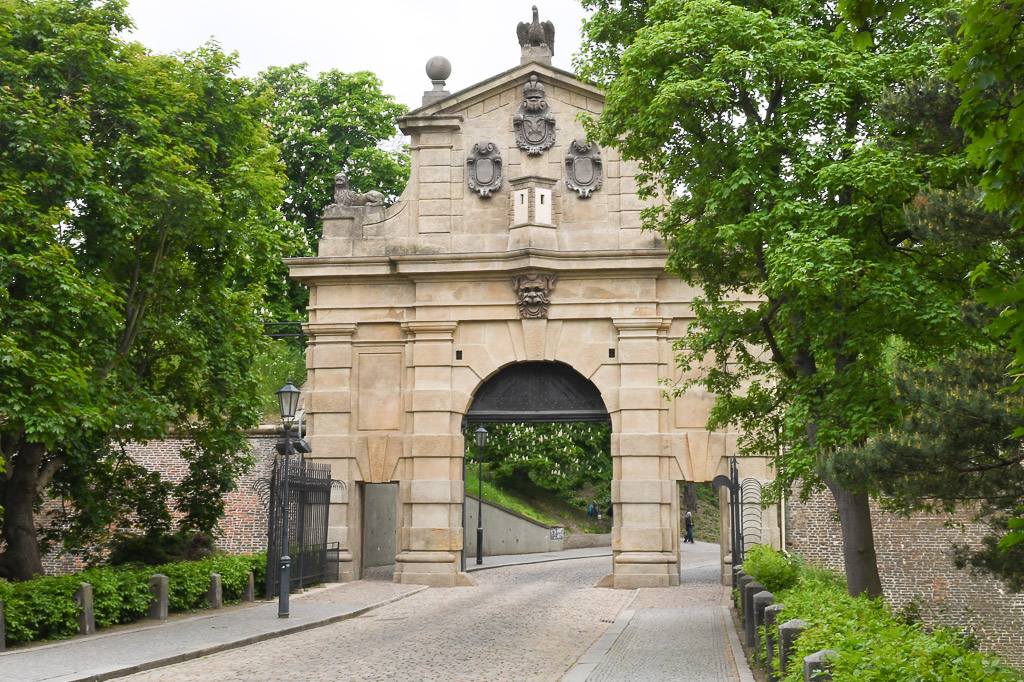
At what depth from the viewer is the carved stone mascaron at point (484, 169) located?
2502cm

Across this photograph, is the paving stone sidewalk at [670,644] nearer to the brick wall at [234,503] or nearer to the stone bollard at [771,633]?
the stone bollard at [771,633]

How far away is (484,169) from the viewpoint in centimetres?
2509

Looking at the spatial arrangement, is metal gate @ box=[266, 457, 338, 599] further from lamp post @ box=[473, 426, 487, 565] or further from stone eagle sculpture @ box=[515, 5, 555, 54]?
stone eagle sculpture @ box=[515, 5, 555, 54]

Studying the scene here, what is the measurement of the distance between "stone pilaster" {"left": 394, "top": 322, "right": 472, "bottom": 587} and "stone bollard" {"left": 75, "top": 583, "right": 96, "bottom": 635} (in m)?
10.3

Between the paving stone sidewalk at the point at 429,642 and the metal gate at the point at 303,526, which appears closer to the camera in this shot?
the paving stone sidewalk at the point at 429,642

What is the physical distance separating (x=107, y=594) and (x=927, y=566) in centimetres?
1645

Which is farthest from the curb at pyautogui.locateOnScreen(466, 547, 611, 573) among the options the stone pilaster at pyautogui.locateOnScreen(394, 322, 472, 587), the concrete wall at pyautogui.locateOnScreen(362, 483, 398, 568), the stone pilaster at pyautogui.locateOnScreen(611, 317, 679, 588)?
the stone pilaster at pyautogui.locateOnScreen(611, 317, 679, 588)

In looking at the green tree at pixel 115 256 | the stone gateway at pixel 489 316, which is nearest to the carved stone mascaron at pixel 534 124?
the stone gateway at pixel 489 316

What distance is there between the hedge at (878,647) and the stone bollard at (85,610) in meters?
9.10

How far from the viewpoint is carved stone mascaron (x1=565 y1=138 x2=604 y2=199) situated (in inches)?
974

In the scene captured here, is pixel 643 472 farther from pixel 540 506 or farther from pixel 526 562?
pixel 540 506

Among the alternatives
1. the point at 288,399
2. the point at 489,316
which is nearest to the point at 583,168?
the point at 489,316

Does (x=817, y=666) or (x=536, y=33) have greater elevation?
(x=536, y=33)

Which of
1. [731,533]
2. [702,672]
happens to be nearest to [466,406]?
[731,533]
